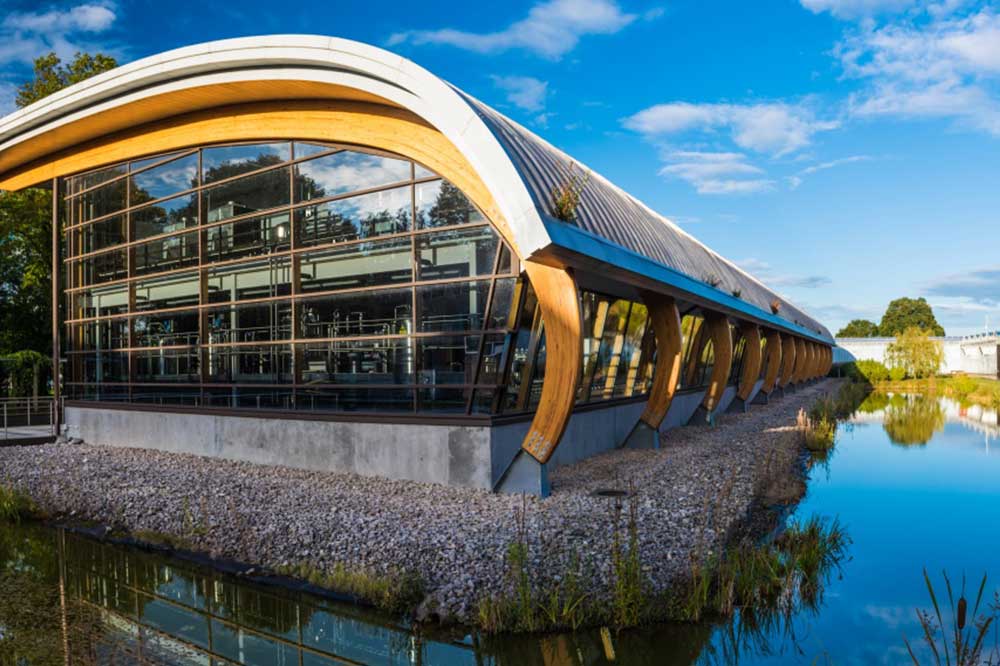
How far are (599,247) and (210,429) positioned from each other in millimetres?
10054

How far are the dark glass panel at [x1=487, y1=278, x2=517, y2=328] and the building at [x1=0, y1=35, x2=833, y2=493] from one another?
37 millimetres

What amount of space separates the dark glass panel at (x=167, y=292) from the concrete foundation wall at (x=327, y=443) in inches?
106

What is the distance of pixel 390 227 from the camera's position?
13867 mm

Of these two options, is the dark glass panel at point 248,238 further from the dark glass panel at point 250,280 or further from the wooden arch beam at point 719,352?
the wooden arch beam at point 719,352

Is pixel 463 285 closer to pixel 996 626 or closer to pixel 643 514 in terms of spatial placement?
pixel 643 514

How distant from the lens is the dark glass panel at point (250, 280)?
51.2ft

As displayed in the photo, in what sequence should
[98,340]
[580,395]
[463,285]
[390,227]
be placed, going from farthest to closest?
[98,340] < [580,395] < [390,227] < [463,285]

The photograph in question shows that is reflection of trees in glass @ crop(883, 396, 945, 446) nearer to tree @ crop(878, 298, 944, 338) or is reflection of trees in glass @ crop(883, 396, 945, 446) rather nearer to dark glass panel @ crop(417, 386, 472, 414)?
dark glass panel @ crop(417, 386, 472, 414)

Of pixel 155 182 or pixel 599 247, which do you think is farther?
pixel 155 182

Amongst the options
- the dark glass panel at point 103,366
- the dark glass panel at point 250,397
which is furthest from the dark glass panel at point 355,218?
the dark glass panel at point 103,366

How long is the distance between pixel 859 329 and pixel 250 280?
139 metres

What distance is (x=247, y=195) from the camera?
650 inches

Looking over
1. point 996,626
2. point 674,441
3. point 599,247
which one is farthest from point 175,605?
point 674,441

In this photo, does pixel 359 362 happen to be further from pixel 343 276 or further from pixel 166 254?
pixel 166 254
